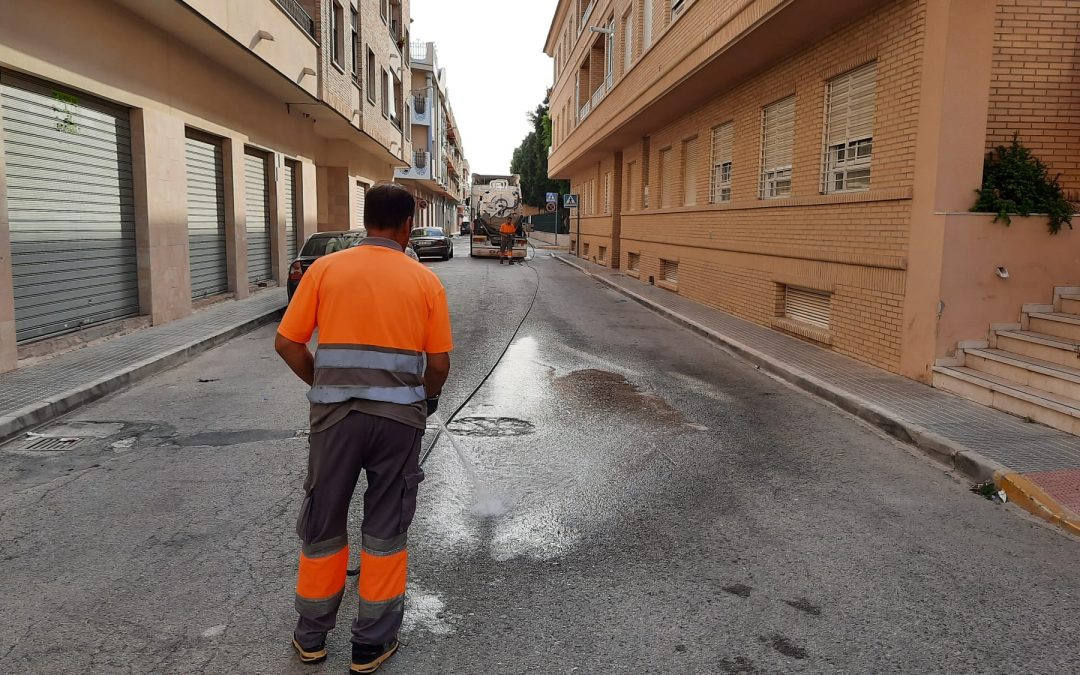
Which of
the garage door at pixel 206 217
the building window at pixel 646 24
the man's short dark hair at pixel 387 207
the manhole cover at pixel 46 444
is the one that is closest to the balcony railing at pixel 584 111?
the building window at pixel 646 24

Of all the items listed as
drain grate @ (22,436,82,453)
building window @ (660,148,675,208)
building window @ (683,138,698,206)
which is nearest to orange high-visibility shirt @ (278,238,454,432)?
drain grate @ (22,436,82,453)

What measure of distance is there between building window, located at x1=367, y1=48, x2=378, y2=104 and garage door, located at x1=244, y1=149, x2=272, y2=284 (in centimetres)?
817

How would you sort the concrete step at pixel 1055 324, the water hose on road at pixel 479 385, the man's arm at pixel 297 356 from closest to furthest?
the man's arm at pixel 297 356 → the water hose on road at pixel 479 385 → the concrete step at pixel 1055 324

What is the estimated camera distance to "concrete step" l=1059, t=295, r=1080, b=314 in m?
7.76

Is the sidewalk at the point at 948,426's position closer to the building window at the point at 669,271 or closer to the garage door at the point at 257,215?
the building window at the point at 669,271

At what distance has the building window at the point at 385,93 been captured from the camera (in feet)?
97.3

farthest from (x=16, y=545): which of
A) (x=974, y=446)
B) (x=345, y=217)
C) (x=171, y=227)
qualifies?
(x=345, y=217)

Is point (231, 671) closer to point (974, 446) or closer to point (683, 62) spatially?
point (974, 446)

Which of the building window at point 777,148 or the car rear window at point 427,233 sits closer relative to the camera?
the building window at point 777,148

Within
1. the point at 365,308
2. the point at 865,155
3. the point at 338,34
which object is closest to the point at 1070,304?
the point at 865,155

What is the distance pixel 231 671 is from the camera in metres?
2.96

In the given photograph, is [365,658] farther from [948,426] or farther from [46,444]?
[948,426]

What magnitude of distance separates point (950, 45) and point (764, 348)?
4.25 meters

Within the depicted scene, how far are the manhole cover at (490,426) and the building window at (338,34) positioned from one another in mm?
16660
